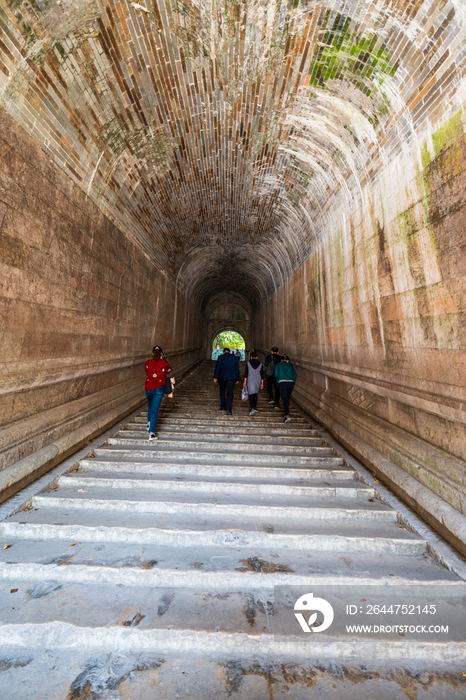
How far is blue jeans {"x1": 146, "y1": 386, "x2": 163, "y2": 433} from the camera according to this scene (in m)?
5.06

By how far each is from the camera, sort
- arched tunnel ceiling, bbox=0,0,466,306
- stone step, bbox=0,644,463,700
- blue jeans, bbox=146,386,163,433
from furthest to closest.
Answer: blue jeans, bbox=146,386,163,433
arched tunnel ceiling, bbox=0,0,466,306
stone step, bbox=0,644,463,700

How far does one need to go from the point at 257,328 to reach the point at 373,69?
1649cm

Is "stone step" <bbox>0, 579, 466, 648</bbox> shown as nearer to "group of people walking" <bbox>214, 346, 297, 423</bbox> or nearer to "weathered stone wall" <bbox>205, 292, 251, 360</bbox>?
"group of people walking" <bbox>214, 346, 297, 423</bbox>

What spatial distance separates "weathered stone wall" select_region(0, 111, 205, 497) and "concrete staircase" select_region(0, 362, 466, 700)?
87 centimetres

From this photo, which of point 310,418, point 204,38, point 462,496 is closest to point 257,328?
point 310,418

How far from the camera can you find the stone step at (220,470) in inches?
154

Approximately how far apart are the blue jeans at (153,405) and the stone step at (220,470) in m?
1.05

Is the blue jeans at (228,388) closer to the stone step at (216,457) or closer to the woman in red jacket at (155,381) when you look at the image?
the woman in red jacket at (155,381)

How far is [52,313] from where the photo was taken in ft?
14.0

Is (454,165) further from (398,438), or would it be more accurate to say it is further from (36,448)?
(36,448)

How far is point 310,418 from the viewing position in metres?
6.91

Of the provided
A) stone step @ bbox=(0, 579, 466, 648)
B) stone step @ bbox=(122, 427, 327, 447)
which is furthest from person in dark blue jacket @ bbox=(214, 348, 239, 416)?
stone step @ bbox=(0, 579, 466, 648)

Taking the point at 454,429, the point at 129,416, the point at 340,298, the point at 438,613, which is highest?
the point at 340,298

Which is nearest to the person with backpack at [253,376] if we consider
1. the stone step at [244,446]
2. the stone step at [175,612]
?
the stone step at [244,446]
